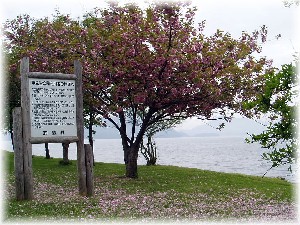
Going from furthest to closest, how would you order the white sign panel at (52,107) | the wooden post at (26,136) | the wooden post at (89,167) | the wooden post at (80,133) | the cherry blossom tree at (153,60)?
the cherry blossom tree at (153,60)
the wooden post at (89,167)
the wooden post at (80,133)
the white sign panel at (52,107)
the wooden post at (26,136)

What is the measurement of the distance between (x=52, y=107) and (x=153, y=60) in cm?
855

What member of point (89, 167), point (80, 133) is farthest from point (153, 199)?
point (80, 133)

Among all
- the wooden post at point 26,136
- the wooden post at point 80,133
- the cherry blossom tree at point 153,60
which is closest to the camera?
the wooden post at point 26,136

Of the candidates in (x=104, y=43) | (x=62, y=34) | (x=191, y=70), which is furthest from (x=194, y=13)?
(x=62, y=34)

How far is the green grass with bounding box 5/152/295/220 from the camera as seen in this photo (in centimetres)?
1614

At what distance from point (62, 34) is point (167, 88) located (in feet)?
24.5

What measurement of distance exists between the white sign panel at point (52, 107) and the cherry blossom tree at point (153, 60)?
6744 mm

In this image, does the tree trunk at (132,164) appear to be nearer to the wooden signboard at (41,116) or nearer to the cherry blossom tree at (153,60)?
the cherry blossom tree at (153,60)

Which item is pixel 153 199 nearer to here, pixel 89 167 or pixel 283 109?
pixel 89 167

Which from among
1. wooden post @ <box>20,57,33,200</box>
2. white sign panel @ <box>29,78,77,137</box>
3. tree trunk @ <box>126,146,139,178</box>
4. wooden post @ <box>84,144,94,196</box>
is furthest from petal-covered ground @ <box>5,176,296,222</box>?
tree trunk @ <box>126,146,139,178</box>

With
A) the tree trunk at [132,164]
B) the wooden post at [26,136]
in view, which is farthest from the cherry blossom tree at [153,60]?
the wooden post at [26,136]

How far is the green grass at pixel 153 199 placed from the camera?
16.1m

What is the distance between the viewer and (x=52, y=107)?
62.1 feet

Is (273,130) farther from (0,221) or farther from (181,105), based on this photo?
(181,105)
